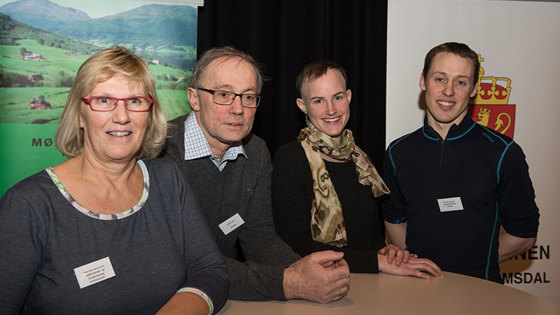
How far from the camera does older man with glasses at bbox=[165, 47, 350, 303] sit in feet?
6.65

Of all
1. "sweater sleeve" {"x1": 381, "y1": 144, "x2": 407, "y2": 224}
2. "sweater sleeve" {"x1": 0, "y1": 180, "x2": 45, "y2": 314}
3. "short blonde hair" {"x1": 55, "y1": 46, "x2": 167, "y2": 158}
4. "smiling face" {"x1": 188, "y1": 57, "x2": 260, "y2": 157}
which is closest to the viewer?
"sweater sleeve" {"x1": 0, "y1": 180, "x2": 45, "y2": 314}

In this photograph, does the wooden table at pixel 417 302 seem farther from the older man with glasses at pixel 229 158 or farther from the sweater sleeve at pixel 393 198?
the sweater sleeve at pixel 393 198

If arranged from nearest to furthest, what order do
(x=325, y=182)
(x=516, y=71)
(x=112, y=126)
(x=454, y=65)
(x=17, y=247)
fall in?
(x=17, y=247)
(x=112, y=126)
(x=325, y=182)
(x=454, y=65)
(x=516, y=71)

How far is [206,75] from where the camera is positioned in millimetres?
2074

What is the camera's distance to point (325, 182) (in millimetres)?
→ 2256

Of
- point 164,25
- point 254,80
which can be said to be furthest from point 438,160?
point 164,25

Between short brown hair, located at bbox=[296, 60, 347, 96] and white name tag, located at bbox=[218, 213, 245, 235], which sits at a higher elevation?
short brown hair, located at bbox=[296, 60, 347, 96]

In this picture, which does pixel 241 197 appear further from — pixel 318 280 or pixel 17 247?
pixel 17 247

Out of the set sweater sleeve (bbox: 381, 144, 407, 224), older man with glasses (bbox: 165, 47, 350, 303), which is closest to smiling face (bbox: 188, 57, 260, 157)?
older man with glasses (bbox: 165, 47, 350, 303)

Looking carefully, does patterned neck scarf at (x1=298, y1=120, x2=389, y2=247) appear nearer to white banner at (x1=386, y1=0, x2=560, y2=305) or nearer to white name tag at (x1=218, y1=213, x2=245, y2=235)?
white name tag at (x1=218, y1=213, x2=245, y2=235)

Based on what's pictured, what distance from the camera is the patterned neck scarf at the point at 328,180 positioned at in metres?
2.21

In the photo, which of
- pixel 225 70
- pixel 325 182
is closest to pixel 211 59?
pixel 225 70

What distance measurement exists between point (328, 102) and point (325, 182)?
16.5 inches

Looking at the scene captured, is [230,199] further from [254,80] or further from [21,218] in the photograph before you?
[21,218]
